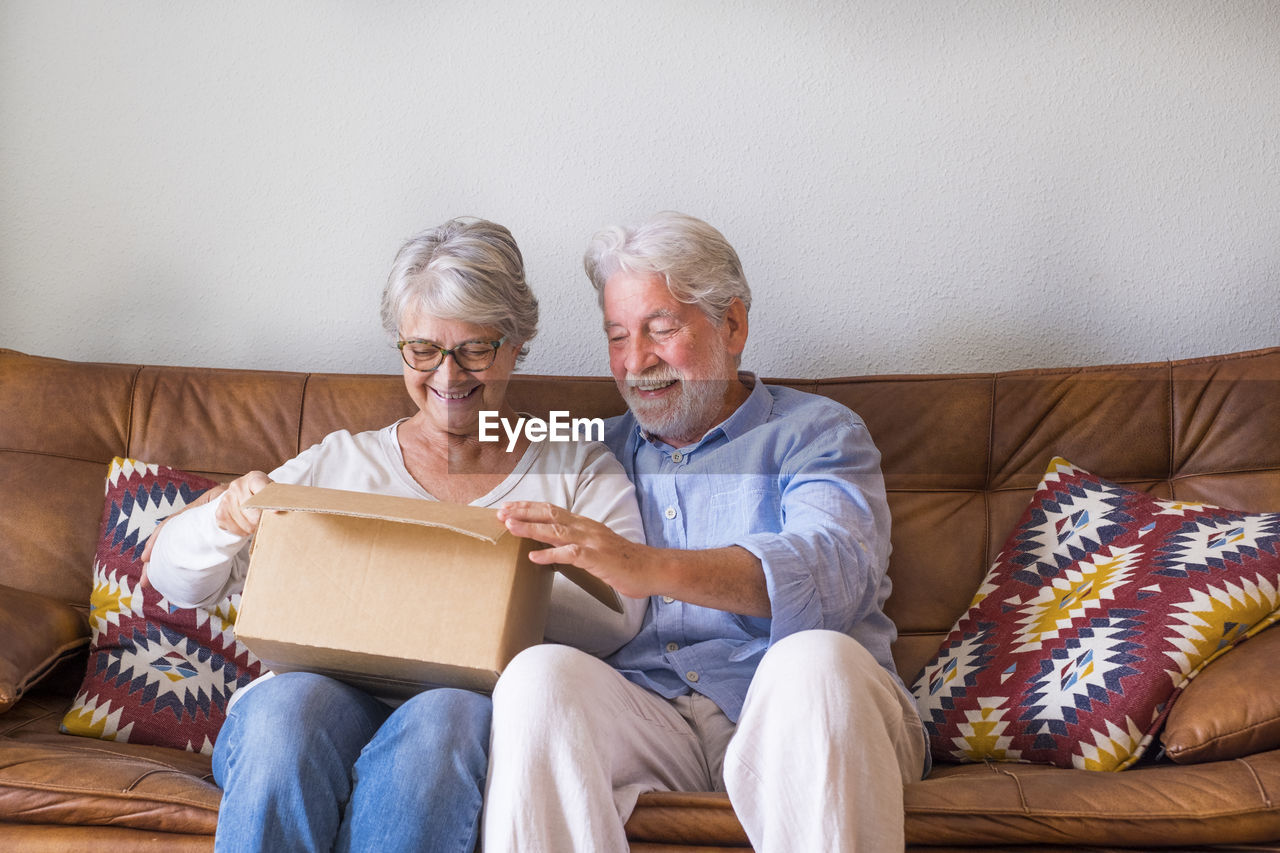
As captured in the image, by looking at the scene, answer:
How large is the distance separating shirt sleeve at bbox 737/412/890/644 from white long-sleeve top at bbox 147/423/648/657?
0.23m

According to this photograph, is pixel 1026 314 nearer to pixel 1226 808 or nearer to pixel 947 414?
pixel 947 414

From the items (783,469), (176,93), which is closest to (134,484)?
(176,93)

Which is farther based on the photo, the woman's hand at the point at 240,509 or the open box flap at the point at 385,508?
the woman's hand at the point at 240,509

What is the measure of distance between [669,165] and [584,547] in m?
1.14

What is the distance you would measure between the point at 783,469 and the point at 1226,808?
2.22ft

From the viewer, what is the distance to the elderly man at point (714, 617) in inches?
43.3

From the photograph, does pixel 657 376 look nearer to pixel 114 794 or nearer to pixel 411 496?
pixel 411 496

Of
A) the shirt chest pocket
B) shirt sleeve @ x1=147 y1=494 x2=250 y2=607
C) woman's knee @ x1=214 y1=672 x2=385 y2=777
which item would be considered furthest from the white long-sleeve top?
woman's knee @ x1=214 y1=672 x2=385 y2=777

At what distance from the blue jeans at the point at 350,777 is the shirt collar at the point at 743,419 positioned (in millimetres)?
581

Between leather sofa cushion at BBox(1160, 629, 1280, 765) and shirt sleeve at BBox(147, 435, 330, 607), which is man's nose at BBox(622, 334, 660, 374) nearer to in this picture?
shirt sleeve at BBox(147, 435, 330, 607)

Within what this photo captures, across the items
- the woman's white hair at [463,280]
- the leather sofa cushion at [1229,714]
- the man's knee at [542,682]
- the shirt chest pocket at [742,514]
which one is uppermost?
the woman's white hair at [463,280]

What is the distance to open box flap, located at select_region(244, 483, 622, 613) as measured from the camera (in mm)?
1140

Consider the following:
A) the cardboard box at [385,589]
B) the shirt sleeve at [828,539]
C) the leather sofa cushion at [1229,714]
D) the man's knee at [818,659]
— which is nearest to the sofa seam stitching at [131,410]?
the cardboard box at [385,589]

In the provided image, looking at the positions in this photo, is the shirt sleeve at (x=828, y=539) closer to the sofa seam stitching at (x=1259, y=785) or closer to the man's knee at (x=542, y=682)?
the man's knee at (x=542, y=682)
